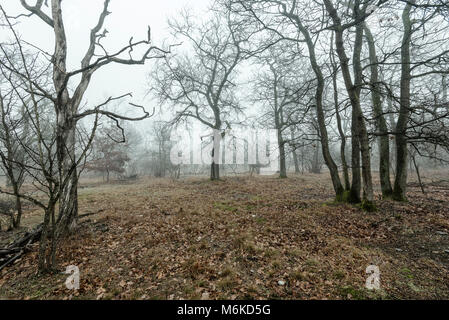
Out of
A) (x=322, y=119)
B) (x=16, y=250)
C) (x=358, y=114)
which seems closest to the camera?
(x=16, y=250)

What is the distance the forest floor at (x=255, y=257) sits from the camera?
2840 millimetres

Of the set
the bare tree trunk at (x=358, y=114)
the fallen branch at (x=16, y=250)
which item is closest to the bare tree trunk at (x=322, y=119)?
the bare tree trunk at (x=358, y=114)

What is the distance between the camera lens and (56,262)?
350 centimetres

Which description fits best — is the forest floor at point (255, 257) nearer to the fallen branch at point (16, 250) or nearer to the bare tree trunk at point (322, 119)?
the fallen branch at point (16, 250)

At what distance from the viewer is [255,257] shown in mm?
3680

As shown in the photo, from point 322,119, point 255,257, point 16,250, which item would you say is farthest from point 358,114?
point 16,250

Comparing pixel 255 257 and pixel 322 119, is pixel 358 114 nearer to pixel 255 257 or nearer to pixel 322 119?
pixel 322 119

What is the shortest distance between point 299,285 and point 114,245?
399cm

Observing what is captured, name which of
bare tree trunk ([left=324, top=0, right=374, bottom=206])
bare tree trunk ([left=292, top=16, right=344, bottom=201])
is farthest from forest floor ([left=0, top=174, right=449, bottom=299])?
bare tree trunk ([left=292, top=16, right=344, bottom=201])

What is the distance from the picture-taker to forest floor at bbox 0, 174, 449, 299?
2.84m

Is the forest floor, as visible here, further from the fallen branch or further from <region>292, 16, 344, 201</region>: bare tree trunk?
<region>292, 16, 344, 201</region>: bare tree trunk
